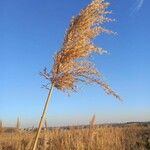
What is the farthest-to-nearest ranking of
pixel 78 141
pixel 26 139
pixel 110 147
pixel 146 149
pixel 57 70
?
1. pixel 146 149
2. pixel 26 139
3. pixel 110 147
4. pixel 78 141
5. pixel 57 70

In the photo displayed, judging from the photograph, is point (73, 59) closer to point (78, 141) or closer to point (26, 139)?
point (78, 141)

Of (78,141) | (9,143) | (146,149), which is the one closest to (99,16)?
(78,141)

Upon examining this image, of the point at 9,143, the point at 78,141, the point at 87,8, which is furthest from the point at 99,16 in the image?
the point at 9,143

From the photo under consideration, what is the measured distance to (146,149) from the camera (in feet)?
45.0

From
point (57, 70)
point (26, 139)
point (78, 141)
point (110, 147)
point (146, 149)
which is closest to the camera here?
point (57, 70)

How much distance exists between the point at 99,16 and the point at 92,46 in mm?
483

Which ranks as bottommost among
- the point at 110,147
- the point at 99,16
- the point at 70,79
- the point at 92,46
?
the point at 110,147

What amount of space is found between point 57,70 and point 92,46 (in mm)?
656

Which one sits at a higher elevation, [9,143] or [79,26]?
[79,26]

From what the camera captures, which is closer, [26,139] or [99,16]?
[99,16]

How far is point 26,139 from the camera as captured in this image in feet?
37.4

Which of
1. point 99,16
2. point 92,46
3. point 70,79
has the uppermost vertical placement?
point 99,16

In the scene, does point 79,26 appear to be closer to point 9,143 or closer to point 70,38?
point 70,38

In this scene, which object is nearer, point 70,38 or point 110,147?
point 70,38
